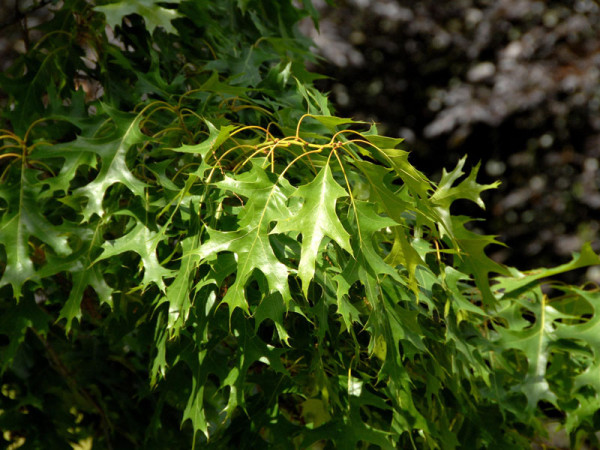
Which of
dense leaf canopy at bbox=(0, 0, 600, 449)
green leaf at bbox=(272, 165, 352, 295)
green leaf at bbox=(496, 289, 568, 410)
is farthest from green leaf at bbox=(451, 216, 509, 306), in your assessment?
green leaf at bbox=(272, 165, 352, 295)

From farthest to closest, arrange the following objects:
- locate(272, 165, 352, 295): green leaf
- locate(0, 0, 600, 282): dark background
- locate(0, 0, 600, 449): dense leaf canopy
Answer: locate(0, 0, 600, 282): dark background → locate(0, 0, 600, 449): dense leaf canopy → locate(272, 165, 352, 295): green leaf

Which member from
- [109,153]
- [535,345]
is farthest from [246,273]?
[535,345]

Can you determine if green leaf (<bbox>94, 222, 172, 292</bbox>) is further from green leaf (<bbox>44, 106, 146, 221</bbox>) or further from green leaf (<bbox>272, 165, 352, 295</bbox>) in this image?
green leaf (<bbox>272, 165, 352, 295</bbox>)

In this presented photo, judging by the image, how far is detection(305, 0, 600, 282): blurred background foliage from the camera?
Result: 15.5ft

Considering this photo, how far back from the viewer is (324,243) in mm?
1190

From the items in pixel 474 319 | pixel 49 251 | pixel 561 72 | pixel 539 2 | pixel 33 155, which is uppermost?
pixel 33 155

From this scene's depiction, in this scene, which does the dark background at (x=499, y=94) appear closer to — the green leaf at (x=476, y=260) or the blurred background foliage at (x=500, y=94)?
the blurred background foliage at (x=500, y=94)

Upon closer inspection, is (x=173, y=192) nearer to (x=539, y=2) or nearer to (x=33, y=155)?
(x=33, y=155)

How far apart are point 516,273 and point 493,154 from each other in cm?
343

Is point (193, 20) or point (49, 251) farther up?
point (193, 20)

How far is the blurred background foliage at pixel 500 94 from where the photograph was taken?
15.5 ft

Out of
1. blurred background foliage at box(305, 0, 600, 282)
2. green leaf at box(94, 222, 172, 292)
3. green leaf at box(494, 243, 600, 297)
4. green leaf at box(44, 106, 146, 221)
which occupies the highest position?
green leaf at box(44, 106, 146, 221)

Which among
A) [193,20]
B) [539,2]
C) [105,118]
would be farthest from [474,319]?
[539,2]

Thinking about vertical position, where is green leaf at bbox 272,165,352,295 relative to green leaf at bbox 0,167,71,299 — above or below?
above
